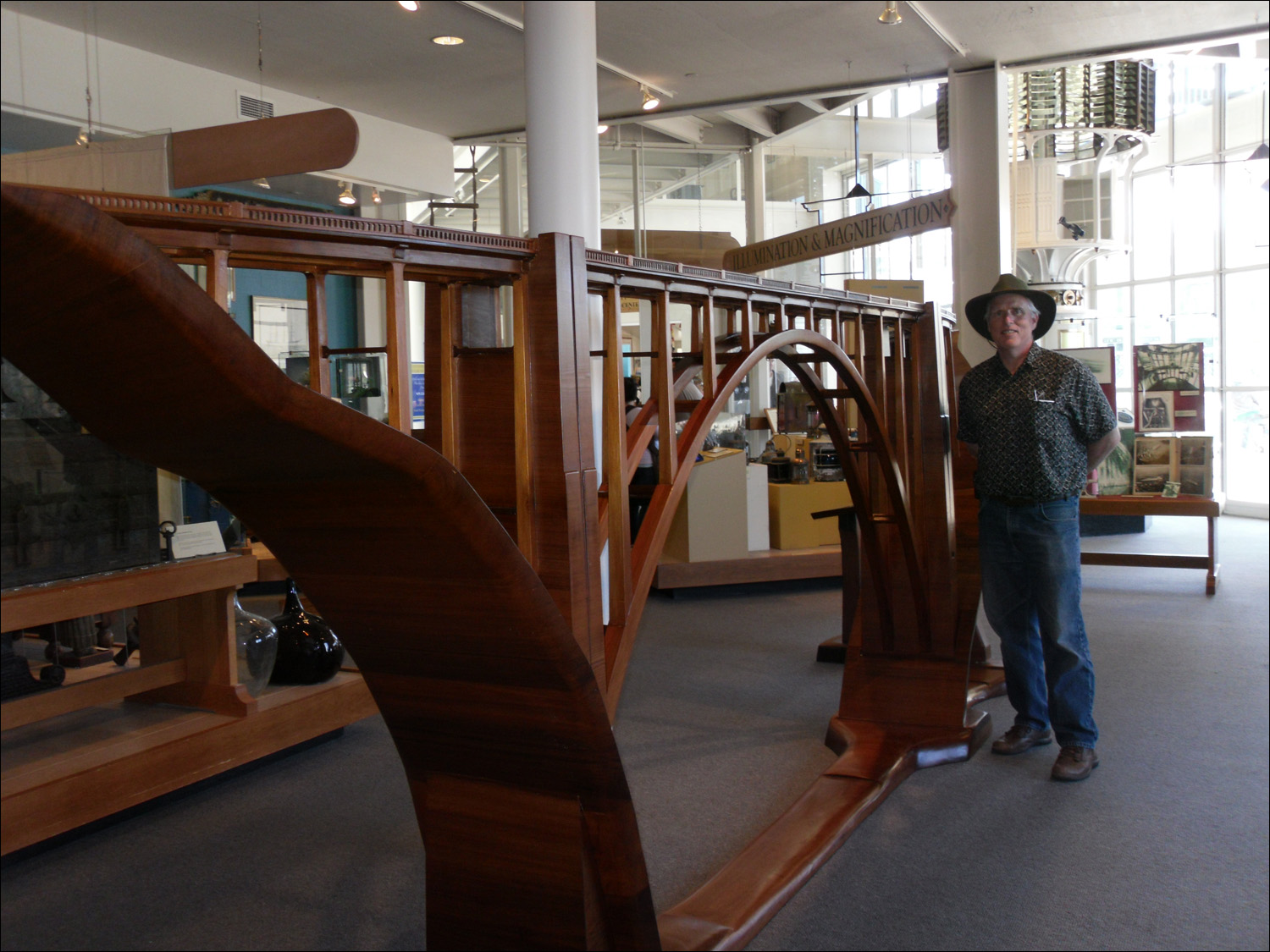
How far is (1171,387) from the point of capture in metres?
6.54

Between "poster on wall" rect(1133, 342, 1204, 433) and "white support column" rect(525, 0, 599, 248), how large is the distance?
404cm

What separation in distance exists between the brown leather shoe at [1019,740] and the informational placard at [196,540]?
2765 mm

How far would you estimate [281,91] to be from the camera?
25.3 feet

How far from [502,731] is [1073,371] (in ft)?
8.70

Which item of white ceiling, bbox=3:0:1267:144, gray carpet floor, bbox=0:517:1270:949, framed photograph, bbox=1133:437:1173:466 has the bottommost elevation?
gray carpet floor, bbox=0:517:1270:949

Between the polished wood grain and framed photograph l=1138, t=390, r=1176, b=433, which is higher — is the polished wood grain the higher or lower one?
the higher one

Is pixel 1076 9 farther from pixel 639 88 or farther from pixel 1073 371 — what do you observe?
pixel 1073 371

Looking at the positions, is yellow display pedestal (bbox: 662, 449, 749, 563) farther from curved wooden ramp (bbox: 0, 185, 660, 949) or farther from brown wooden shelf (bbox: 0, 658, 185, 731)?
curved wooden ramp (bbox: 0, 185, 660, 949)

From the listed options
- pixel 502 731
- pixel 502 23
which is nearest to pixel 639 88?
pixel 502 23

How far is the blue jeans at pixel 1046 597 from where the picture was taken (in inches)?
130

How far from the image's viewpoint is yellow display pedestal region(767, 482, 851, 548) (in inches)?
273

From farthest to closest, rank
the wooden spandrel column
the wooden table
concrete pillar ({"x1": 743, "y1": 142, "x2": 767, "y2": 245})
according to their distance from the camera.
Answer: concrete pillar ({"x1": 743, "y1": 142, "x2": 767, "y2": 245}) < the wooden table < the wooden spandrel column

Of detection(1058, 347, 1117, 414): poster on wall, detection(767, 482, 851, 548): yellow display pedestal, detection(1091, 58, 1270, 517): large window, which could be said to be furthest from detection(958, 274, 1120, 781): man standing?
detection(1091, 58, 1270, 517): large window

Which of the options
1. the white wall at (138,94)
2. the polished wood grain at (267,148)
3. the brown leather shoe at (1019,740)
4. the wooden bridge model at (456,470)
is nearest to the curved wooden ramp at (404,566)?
the wooden bridge model at (456,470)
